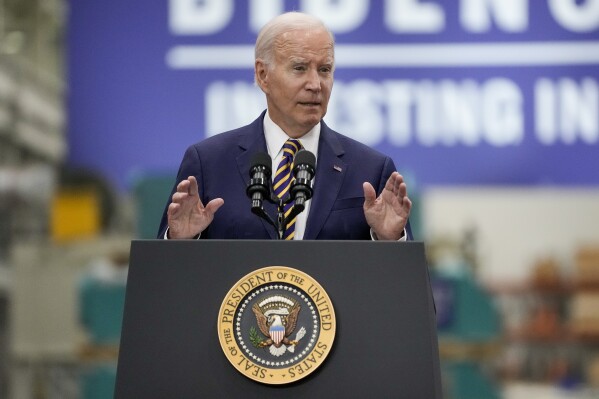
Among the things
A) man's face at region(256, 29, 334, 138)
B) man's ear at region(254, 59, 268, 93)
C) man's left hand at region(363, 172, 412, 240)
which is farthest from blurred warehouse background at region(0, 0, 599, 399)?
man's left hand at region(363, 172, 412, 240)

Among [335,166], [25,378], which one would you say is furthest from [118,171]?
[335,166]

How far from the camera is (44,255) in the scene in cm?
660

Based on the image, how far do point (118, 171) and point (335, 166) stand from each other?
13.1 ft

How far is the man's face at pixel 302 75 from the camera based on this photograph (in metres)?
2.54

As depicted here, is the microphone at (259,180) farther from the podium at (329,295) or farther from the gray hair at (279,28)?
the gray hair at (279,28)

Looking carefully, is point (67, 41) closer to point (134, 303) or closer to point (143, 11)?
point (143, 11)

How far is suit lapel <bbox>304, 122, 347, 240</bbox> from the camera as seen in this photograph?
2.49m

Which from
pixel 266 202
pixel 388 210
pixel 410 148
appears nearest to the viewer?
pixel 388 210

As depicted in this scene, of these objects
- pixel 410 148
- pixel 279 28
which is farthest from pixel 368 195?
pixel 410 148

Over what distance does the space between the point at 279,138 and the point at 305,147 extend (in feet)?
0.23

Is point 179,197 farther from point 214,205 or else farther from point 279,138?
point 279,138

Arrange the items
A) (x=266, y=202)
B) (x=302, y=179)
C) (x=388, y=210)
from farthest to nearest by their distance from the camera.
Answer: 1. (x=266, y=202)
2. (x=388, y=210)
3. (x=302, y=179)

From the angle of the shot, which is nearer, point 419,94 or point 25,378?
point 419,94

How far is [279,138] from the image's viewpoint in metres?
2.64
